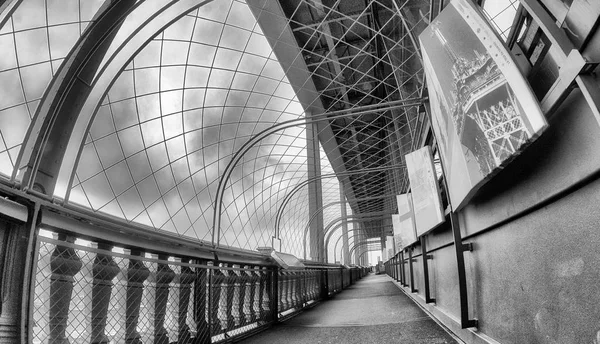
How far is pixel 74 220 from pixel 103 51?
3.16 m

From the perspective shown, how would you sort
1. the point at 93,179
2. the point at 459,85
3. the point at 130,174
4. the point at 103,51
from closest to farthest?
the point at 459,85, the point at 103,51, the point at 93,179, the point at 130,174

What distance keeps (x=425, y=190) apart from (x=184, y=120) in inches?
680

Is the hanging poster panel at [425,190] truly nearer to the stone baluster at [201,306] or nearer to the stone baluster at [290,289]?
the stone baluster at [201,306]

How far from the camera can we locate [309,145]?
28.9 meters

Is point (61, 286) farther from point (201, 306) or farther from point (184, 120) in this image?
point (184, 120)

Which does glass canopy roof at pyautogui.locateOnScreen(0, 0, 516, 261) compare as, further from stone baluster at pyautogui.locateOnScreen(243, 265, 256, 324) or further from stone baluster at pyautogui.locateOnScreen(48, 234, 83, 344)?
stone baluster at pyautogui.locateOnScreen(243, 265, 256, 324)

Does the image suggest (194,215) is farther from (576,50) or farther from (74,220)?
(576,50)

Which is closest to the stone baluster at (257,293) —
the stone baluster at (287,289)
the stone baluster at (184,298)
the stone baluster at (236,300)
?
the stone baluster at (236,300)

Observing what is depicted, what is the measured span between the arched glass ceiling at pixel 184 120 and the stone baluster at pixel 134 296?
1239 cm

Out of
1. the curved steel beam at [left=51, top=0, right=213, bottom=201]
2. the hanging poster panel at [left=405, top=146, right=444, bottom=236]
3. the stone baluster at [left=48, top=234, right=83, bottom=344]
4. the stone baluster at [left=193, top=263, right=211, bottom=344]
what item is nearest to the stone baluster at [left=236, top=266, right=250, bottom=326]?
the stone baluster at [left=193, top=263, right=211, bottom=344]

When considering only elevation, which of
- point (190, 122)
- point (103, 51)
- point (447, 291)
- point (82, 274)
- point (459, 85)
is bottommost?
point (447, 291)

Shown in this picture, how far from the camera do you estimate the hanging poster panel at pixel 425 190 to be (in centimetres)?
716

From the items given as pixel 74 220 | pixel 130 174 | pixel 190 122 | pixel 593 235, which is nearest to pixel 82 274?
pixel 74 220

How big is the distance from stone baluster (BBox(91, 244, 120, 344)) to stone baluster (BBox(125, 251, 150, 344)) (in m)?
0.41
